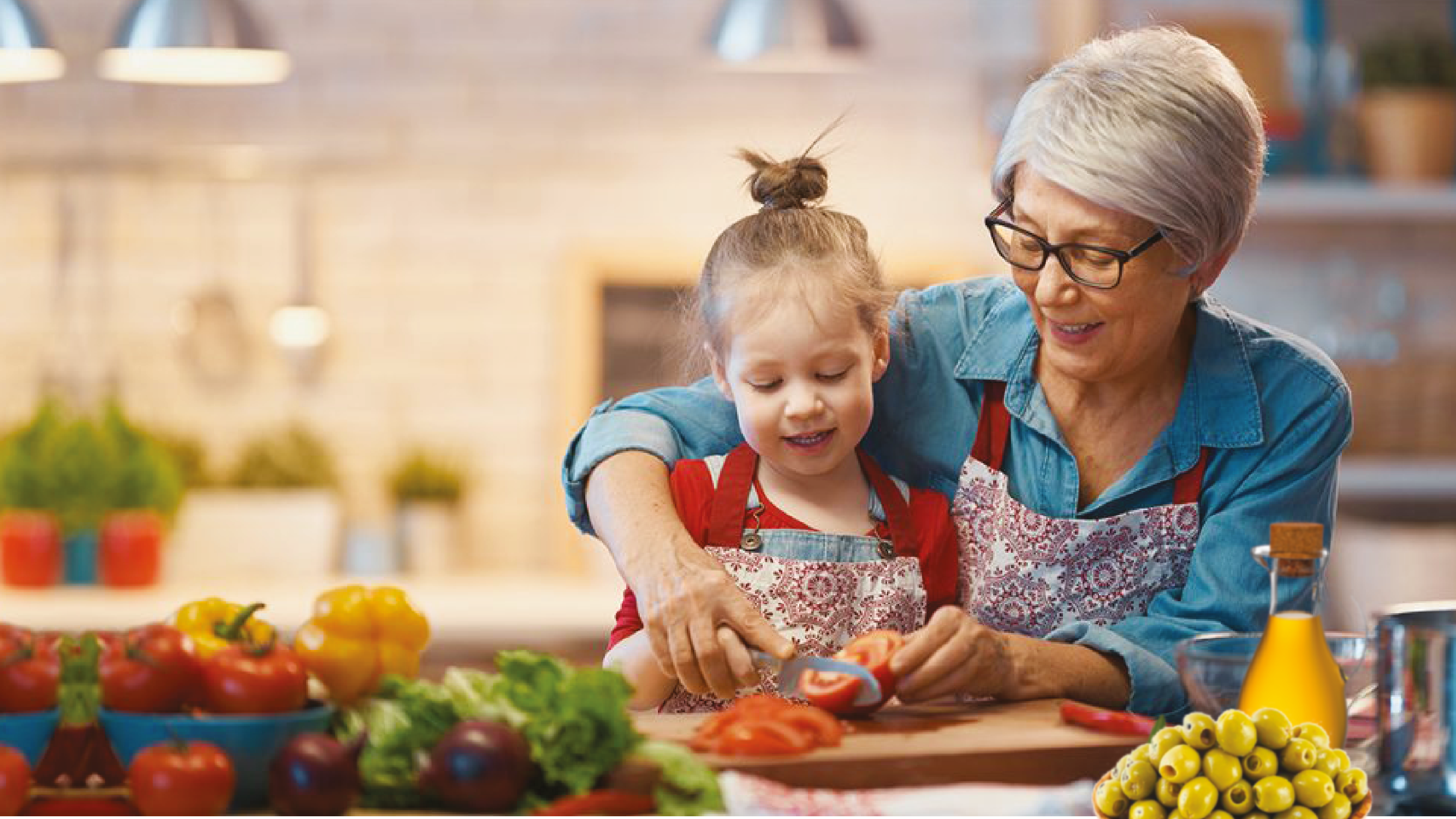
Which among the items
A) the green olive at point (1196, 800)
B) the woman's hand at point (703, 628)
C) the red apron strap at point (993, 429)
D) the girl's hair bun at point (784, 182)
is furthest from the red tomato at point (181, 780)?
the red apron strap at point (993, 429)

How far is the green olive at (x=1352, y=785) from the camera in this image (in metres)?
1.59

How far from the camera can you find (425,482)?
16.2 feet

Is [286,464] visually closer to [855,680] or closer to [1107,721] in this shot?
[855,680]

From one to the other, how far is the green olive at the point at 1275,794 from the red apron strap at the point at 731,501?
2.60 ft

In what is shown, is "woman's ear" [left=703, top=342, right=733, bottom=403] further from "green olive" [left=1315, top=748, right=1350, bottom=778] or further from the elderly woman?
"green olive" [left=1315, top=748, right=1350, bottom=778]

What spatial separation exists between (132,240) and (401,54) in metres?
0.88

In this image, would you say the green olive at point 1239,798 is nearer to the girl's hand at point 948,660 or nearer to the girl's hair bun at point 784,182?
the girl's hand at point 948,660

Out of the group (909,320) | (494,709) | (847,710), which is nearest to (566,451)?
(909,320)

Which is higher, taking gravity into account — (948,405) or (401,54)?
(401,54)

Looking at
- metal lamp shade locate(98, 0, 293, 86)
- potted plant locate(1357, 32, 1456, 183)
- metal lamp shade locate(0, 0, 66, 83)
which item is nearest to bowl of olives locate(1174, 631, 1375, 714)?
metal lamp shade locate(98, 0, 293, 86)

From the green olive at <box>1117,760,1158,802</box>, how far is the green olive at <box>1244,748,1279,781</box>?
0.17 feet

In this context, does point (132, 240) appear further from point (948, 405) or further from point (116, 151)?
point (948, 405)

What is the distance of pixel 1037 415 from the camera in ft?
7.41

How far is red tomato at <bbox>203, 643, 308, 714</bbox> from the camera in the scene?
59.2 inches
